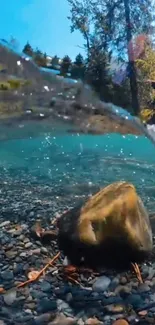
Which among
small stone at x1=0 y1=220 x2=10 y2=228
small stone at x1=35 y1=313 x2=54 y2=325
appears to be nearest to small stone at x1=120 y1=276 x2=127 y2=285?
small stone at x1=35 y1=313 x2=54 y2=325

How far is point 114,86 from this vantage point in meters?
11.5

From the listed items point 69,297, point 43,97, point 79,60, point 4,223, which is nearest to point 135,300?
point 69,297

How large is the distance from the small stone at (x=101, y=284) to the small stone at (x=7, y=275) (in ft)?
1.64

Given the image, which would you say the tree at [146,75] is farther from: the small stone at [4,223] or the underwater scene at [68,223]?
the small stone at [4,223]

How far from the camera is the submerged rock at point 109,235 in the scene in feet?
6.59

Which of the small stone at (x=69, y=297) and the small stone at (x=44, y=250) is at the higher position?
the small stone at (x=44, y=250)

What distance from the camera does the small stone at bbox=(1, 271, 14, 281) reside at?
72.2 inches

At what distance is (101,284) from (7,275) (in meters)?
0.57

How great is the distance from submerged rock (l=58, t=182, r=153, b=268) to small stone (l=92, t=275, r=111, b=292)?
0.15 meters

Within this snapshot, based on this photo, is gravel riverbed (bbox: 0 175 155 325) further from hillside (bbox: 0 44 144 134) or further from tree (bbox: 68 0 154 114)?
tree (bbox: 68 0 154 114)

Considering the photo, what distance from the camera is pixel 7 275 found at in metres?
1.86

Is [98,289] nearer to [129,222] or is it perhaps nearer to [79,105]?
[129,222]

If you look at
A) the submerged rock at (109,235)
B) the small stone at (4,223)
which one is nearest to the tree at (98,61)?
the small stone at (4,223)

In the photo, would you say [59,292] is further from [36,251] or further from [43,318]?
[36,251]
